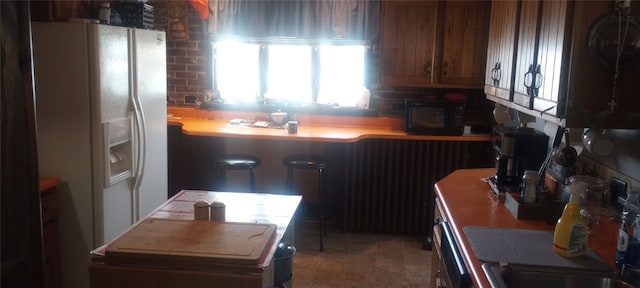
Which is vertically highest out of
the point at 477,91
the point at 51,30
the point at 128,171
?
the point at 51,30

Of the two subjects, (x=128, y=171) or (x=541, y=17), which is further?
(x=128, y=171)

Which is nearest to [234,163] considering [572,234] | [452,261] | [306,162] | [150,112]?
[306,162]

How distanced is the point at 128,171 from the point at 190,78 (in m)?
1.81

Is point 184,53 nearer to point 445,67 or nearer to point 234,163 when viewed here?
point 234,163

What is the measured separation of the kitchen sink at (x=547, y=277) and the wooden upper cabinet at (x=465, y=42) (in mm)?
2699

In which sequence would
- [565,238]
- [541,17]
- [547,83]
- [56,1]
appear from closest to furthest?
[565,238], [547,83], [541,17], [56,1]

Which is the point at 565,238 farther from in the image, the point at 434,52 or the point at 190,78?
the point at 190,78

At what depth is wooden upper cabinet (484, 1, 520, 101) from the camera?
2582 millimetres

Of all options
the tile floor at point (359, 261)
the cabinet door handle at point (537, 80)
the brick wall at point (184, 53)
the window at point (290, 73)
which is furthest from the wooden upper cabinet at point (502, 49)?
the brick wall at point (184, 53)

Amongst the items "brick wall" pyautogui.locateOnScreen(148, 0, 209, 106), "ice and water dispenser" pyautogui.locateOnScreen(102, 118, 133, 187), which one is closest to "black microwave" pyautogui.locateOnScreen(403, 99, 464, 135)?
"brick wall" pyautogui.locateOnScreen(148, 0, 209, 106)

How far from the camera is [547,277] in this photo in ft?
5.52

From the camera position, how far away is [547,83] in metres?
2.04

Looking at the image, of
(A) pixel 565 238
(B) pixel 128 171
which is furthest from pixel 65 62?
(A) pixel 565 238

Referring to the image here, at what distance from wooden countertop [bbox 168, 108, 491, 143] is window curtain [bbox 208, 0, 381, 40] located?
0.71 meters
